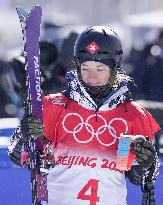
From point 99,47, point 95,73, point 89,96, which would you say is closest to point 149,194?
point 89,96

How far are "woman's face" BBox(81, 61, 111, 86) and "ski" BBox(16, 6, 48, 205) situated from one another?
0.37 m

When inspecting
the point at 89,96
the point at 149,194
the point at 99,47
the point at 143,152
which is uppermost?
the point at 99,47

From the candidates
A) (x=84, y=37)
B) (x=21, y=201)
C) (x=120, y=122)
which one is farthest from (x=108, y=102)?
(x=21, y=201)

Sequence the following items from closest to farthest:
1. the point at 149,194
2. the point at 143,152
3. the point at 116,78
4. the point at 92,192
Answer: the point at 143,152 < the point at 92,192 < the point at 116,78 < the point at 149,194

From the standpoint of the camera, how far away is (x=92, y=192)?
5.04 meters

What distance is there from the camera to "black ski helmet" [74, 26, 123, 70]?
5.09 meters

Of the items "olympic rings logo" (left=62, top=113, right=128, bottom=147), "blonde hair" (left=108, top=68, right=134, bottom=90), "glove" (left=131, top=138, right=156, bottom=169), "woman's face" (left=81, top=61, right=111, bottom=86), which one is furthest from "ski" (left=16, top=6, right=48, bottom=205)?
"glove" (left=131, top=138, right=156, bottom=169)

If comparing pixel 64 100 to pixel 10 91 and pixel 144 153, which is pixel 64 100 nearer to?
pixel 144 153

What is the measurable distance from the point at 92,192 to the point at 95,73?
79 centimetres

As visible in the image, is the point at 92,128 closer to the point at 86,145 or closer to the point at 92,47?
the point at 86,145

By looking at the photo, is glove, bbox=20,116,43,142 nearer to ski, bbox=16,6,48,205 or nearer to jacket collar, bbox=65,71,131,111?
ski, bbox=16,6,48,205

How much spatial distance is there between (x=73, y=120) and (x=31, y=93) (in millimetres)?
358

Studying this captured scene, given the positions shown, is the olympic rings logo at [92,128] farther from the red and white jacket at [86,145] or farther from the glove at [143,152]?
the glove at [143,152]

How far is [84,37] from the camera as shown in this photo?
17.2 feet
